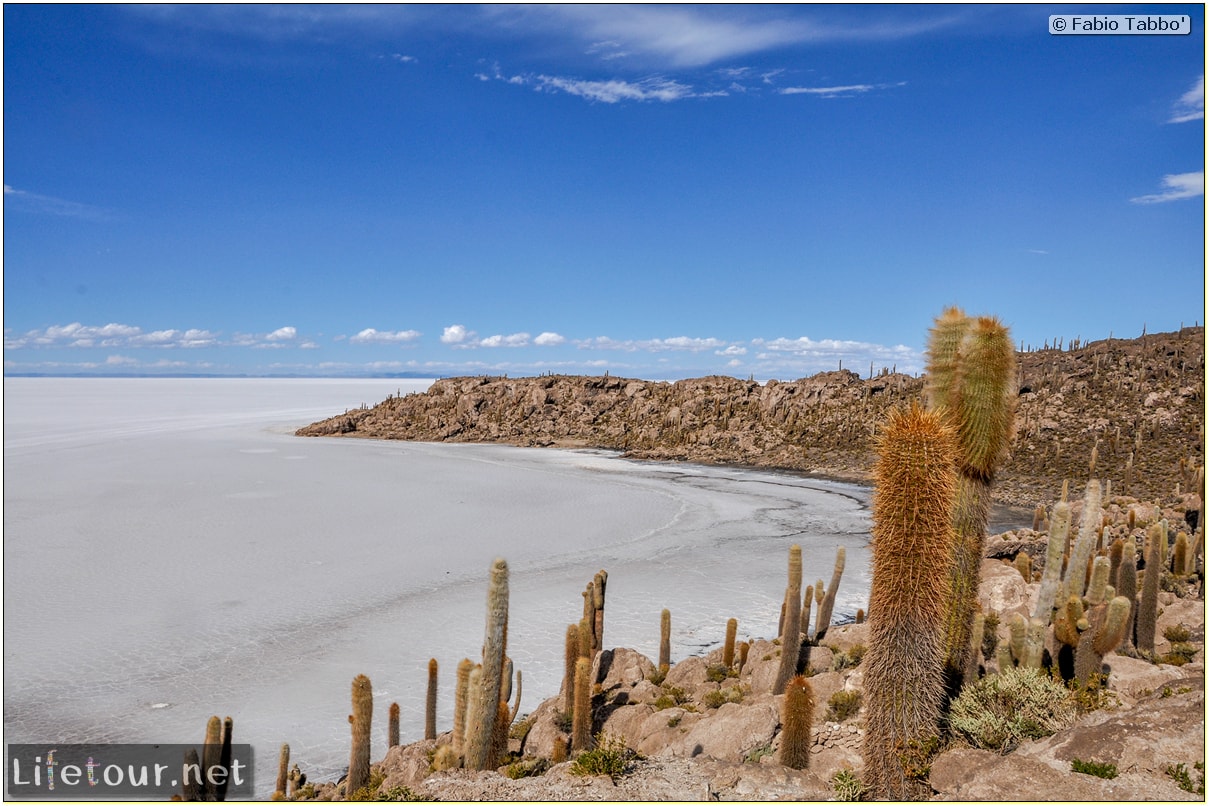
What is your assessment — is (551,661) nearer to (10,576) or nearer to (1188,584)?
(1188,584)

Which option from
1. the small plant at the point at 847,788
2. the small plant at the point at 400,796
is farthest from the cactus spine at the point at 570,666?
the small plant at the point at 847,788

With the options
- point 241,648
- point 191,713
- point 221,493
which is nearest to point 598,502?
point 221,493

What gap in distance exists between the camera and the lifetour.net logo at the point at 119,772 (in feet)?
21.9

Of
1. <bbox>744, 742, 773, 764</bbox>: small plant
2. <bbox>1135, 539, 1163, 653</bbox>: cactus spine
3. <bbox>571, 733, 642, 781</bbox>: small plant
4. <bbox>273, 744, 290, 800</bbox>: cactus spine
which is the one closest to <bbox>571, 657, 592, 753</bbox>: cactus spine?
<bbox>571, 733, 642, 781</bbox>: small plant

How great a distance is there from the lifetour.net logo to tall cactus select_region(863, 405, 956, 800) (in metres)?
5.40

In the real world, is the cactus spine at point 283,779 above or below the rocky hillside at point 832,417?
below

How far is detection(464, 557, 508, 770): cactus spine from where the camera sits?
21.0 ft

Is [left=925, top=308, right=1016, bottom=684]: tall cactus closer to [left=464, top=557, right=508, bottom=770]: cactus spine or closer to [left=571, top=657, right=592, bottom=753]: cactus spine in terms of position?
[left=571, top=657, right=592, bottom=753]: cactus spine

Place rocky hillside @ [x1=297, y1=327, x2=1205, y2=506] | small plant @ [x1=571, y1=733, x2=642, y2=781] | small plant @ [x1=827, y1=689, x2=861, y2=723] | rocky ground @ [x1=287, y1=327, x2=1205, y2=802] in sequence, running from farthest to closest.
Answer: rocky hillside @ [x1=297, y1=327, x2=1205, y2=506] → small plant @ [x1=827, y1=689, x2=861, y2=723] → small plant @ [x1=571, y1=733, x2=642, y2=781] → rocky ground @ [x1=287, y1=327, x2=1205, y2=802]

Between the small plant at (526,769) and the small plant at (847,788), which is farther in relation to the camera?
the small plant at (526,769)

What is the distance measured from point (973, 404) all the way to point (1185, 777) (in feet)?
9.31

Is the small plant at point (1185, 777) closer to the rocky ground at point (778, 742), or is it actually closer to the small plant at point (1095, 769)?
the rocky ground at point (778, 742)

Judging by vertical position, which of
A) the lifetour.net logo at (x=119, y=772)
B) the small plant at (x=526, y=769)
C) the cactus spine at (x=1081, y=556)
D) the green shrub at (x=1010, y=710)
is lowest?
the lifetour.net logo at (x=119, y=772)

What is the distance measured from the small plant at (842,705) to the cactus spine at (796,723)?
1.22 meters
